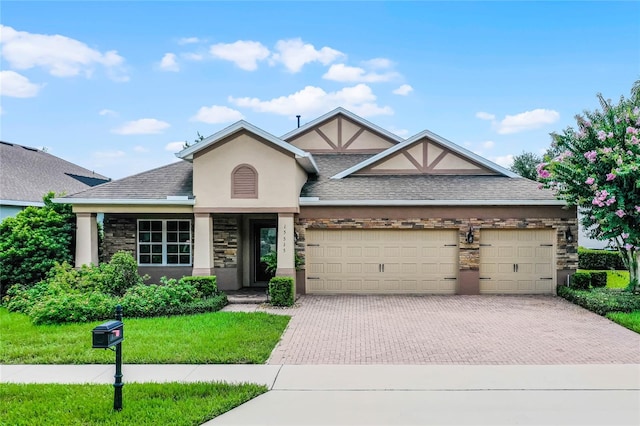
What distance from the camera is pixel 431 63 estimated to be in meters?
16.7

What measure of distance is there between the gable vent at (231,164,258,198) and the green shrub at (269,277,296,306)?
2789 millimetres

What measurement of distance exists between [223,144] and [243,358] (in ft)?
26.1

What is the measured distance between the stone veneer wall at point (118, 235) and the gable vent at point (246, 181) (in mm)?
4043

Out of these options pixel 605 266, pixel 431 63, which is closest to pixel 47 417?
pixel 431 63

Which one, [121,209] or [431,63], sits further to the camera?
[431,63]

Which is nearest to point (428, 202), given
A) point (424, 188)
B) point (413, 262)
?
point (424, 188)

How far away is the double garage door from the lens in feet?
50.8

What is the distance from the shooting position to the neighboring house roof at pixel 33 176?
20.6 m

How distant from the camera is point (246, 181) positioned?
14.7m

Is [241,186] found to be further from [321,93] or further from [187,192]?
[321,93]

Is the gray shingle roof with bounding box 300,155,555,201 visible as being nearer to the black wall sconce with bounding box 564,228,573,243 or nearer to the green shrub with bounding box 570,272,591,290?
the black wall sconce with bounding box 564,228,573,243

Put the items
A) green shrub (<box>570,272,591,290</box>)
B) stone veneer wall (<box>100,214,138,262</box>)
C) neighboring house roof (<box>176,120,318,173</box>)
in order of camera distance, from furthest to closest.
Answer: stone veneer wall (<box>100,214,138,262</box>)
green shrub (<box>570,272,591,290</box>)
neighboring house roof (<box>176,120,318,173</box>)

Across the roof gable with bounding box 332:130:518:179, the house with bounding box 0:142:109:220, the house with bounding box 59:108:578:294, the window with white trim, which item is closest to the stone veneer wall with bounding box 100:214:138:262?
the house with bounding box 59:108:578:294

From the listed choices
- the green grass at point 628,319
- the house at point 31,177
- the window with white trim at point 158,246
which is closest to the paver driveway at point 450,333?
the green grass at point 628,319
